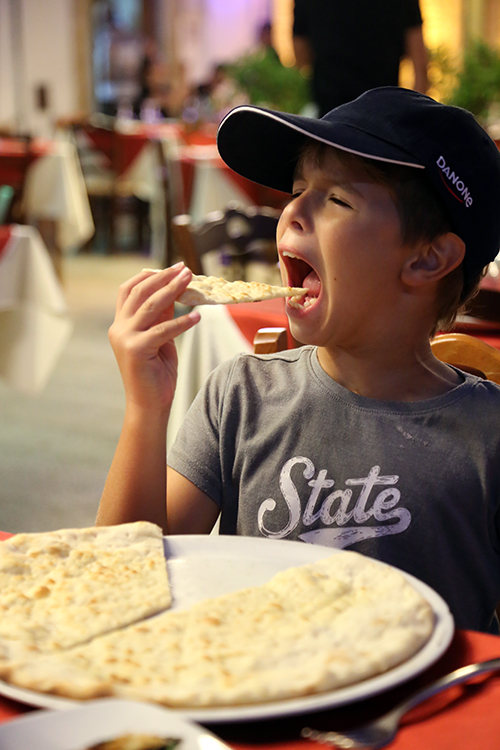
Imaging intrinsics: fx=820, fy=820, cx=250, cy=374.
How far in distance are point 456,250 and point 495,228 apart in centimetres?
6

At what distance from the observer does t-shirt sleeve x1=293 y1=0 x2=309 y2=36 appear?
10.5 ft

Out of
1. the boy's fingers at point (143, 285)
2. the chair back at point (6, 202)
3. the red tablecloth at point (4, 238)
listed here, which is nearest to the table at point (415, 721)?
the boy's fingers at point (143, 285)

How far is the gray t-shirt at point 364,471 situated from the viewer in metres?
0.94

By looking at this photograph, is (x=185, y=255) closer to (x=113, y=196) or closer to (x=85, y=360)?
(x=85, y=360)

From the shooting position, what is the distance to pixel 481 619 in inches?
38.1

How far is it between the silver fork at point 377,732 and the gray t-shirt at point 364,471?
1.31 feet

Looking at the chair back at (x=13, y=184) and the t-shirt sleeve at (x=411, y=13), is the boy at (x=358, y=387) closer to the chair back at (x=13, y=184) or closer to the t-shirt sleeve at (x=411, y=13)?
the t-shirt sleeve at (x=411, y=13)

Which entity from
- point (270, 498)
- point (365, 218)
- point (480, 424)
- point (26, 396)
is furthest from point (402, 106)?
point (26, 396)

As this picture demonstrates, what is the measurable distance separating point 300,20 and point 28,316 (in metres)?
1.59

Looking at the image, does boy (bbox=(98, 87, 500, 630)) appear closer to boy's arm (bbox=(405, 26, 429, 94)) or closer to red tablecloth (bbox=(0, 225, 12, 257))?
red tablecloth (bbox=(0, 225, 12, 257))

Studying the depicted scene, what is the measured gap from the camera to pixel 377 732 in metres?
0.47

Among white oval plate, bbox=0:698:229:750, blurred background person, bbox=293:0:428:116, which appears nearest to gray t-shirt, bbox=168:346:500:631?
white oval plate, bbox=0:698:229:750

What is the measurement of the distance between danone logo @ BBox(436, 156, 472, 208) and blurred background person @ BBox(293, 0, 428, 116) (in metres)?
2.18

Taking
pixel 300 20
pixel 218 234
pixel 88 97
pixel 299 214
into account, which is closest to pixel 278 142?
pixel 299 214
